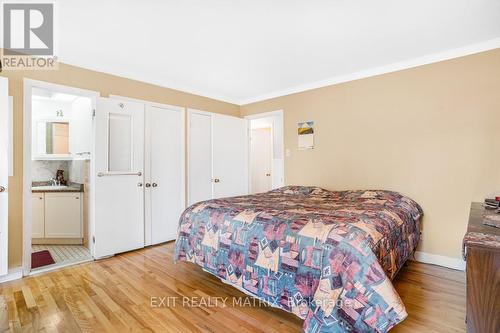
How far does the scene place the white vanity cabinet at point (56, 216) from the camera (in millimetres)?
3619

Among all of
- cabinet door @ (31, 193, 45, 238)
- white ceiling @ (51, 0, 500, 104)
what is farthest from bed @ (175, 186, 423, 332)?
cabinet door @ (31, 193, 45, 238)

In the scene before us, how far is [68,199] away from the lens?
3705 millimetres

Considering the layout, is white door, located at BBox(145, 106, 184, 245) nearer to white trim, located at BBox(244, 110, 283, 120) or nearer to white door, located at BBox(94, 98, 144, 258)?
white door, located at BBox(94, 98, 144, 258)

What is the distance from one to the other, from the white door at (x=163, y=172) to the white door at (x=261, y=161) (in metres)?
2.67

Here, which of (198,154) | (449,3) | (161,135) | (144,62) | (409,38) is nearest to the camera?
(449,3)

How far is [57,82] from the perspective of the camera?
9.27ft

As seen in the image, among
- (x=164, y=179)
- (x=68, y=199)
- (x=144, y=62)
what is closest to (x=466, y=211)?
(x=164, y=179)

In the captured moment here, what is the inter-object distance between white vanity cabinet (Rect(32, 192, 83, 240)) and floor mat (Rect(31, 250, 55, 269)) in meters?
0.37

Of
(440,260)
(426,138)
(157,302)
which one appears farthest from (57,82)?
(440,260)

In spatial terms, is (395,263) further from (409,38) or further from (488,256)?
(409,38)

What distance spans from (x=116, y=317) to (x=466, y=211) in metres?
3.43

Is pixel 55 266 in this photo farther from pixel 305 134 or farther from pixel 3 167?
pixel 305 134

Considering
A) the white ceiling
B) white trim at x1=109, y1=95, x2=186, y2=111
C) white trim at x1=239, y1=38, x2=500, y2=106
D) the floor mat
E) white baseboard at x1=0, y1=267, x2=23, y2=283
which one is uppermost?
the white ceiling

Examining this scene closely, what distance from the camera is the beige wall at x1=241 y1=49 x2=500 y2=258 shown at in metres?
2.62
